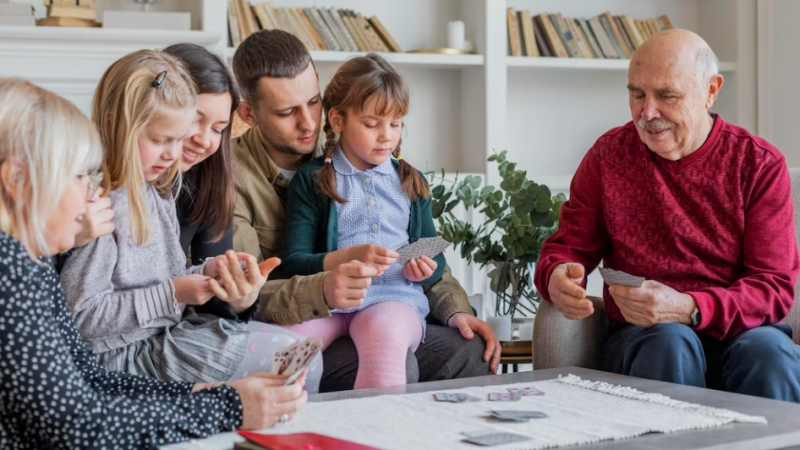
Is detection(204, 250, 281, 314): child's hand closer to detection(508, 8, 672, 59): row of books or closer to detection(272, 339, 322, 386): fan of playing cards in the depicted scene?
detection(272, 339, 322, 386): fan of playing cards

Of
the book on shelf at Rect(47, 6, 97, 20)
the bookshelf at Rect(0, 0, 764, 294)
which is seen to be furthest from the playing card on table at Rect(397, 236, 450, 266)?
the book on shelf at Rect(47, 6, 97, 20)

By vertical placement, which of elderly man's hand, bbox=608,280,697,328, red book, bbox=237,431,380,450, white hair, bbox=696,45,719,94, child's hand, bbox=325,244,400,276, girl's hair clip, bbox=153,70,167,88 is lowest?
red book, bbox=237,431,380,450

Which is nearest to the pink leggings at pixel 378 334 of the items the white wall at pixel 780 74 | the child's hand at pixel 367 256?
the child's hand at pixel 367 256

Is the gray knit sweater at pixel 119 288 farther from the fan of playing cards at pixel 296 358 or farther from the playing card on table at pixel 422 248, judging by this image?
the playing card on table at pixel 422 248

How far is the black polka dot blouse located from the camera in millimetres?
1141

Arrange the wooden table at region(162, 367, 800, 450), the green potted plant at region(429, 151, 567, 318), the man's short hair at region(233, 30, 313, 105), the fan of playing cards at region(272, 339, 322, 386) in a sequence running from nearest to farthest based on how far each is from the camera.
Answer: the wooden table at region(162, 367, 800, 450)
the fan of playing cards at region(272, 339, 322, 386)
the man's short hair at region(233, 30, 313, 105)
the green potted plant at region(429, 151, 567, 318)

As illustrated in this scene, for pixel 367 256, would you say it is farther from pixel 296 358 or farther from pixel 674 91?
pixel 674 91

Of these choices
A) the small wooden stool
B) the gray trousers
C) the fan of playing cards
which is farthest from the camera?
the small wooden stool

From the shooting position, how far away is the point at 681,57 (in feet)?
7.13

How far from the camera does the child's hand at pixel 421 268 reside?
216 centimetres

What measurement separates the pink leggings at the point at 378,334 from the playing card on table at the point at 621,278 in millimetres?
474

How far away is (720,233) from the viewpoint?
2154mm

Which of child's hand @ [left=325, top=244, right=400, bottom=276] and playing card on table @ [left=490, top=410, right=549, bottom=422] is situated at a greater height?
child's hand @ [left=325, top=244, right=400, bottom=276]

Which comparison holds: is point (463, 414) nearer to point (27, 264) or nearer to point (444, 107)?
point (27, 264)
